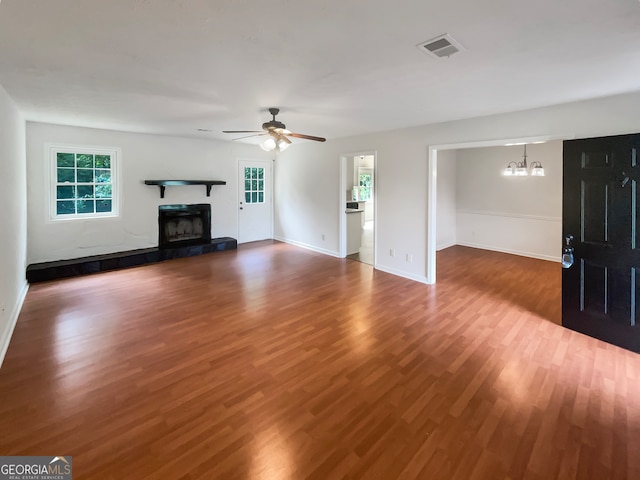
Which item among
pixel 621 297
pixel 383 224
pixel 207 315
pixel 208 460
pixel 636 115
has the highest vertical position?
pixel 636 115

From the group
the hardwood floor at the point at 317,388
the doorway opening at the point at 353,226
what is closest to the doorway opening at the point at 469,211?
the hardwood floor at the point at 317,388

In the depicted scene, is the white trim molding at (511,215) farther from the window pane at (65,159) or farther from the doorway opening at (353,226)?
the window pane at (65,159)

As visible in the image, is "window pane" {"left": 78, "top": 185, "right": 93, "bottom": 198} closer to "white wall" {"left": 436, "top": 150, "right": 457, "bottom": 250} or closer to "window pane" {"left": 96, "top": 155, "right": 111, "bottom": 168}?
"window pane" {"left": 96, "top": 155, "right": 111, "bottom": 168}

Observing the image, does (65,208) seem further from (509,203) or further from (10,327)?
(509,203)

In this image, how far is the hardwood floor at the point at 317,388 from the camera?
1762 millimetres

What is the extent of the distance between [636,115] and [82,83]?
5175mm

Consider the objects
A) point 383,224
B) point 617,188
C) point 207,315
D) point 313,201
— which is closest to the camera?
point 617,188

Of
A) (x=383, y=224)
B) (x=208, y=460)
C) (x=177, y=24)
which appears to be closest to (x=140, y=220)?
(x=383, y=224)

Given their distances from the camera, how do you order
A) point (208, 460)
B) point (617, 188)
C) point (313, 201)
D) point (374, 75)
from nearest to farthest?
point (208, 460), point (374, 75), point (617, 188), point (313, 201)

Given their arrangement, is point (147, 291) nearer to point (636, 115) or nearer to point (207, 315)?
point (207, 315)

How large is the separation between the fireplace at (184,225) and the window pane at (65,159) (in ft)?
5.09

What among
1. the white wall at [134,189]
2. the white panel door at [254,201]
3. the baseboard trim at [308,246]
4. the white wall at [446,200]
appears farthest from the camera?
the white panel door at [254,201]

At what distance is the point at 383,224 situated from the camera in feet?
18.0

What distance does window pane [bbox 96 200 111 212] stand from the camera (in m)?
5.69
